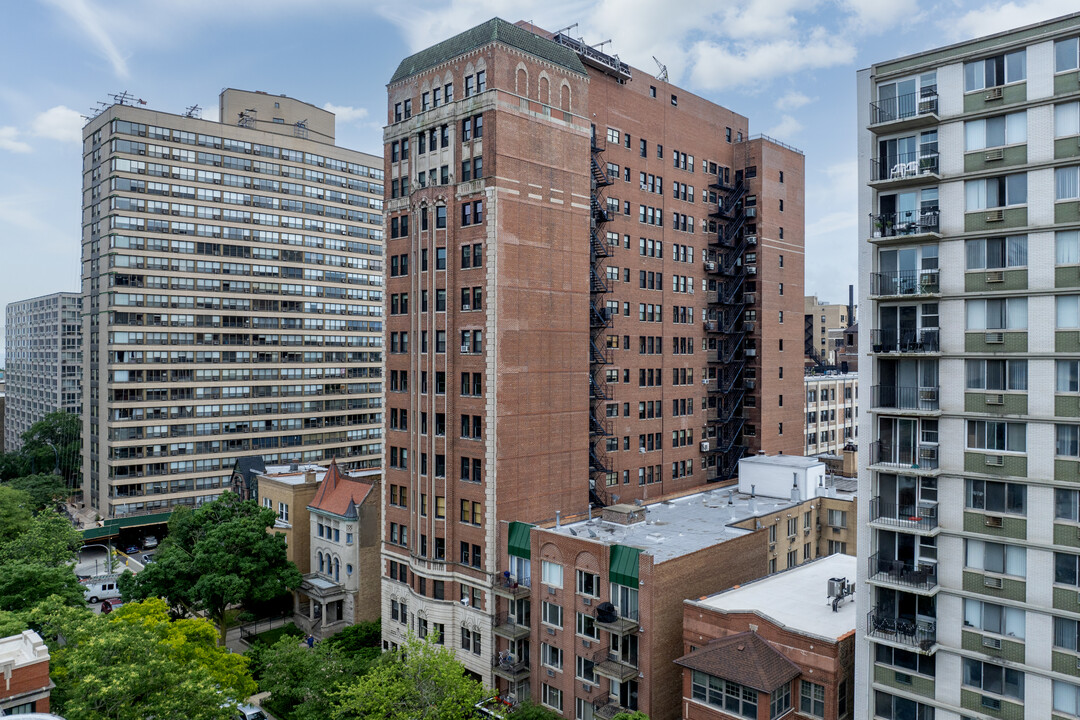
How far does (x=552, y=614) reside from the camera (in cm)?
5025

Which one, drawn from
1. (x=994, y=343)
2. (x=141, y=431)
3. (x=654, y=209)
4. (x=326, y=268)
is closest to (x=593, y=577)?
(x=994, y=343)

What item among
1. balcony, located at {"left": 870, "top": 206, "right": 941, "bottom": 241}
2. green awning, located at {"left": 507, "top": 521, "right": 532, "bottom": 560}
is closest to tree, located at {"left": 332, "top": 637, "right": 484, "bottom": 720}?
green awning, located at {"left": 507, "top": 521, "right": 532, "bottom": 560}

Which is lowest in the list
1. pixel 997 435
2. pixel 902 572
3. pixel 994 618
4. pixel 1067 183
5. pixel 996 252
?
pixel 994 618

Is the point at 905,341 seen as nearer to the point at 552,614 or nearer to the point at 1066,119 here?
the point at 1066,119

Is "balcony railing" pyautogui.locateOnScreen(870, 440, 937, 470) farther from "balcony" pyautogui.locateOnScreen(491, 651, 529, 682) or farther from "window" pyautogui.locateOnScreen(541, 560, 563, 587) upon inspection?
"balcony" pyautogui.locateOnScreen(491, 651, 529, 682)

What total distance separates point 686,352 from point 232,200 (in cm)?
7460

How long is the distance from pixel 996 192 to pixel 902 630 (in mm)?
20808

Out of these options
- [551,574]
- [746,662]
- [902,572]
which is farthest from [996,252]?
[551,574]

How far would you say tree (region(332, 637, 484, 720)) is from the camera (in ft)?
131

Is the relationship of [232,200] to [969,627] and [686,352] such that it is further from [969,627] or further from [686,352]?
[969,627]

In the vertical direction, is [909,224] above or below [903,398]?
above

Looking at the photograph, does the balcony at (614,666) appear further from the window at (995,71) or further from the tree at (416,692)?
the window at (995,71)

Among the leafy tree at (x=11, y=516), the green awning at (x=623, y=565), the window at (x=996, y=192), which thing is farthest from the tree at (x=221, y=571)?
the window at (x=996, y=192)

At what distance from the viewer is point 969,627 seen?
3259 centimetres
